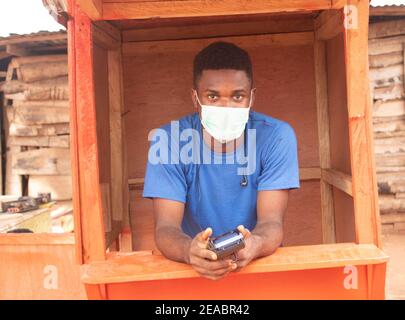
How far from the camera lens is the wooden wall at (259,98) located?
3.61 meters

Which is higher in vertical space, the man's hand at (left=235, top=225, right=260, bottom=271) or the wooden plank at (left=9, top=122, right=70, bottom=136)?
the wooden plank at (left=9, top=122, right=70, bottom=136)

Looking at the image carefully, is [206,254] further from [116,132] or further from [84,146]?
[116,132]

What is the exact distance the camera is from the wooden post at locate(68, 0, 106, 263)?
211cm

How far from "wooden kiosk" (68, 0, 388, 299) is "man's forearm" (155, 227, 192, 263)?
0.05m

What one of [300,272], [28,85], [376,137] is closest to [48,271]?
[300,272]

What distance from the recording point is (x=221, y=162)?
8.43ft

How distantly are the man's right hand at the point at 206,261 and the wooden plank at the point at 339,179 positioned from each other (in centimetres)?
105

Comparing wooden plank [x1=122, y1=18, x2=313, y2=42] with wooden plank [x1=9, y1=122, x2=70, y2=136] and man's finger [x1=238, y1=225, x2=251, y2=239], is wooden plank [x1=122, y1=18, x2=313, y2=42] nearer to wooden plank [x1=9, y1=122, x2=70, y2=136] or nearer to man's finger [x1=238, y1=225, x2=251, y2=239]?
man's finger [x1=238, y1=225, x2=251, y2=239]

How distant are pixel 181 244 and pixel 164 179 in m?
0.45

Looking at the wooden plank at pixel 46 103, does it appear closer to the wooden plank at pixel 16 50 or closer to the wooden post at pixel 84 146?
the wooden plank at pixel 16 50

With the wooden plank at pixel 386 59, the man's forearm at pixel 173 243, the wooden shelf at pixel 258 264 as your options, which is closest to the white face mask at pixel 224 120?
the man's forearm at pixel 173 243

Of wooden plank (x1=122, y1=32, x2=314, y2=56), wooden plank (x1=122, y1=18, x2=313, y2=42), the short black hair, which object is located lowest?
the short black hair

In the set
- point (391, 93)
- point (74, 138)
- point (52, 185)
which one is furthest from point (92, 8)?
point (391, 93)

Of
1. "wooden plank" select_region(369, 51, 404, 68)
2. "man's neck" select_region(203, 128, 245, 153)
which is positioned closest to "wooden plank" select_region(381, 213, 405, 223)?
"wooden plank" select_region(369, 51, 404, 68)
